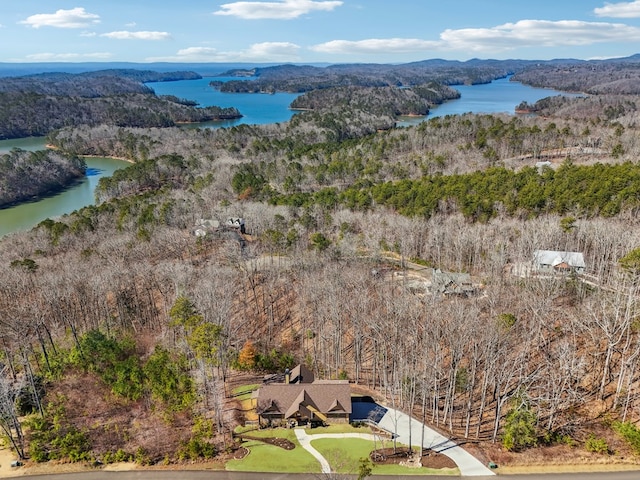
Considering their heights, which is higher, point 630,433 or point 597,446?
point 630,433

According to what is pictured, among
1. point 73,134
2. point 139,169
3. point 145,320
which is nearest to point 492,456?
point 145,320

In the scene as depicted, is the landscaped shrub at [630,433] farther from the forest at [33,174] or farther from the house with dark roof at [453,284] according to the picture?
the forest at [33,174]

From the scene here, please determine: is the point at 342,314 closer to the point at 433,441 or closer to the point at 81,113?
the point at 433,441

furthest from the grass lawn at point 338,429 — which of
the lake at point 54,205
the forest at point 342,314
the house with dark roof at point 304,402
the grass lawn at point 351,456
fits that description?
the lake at point 54,205

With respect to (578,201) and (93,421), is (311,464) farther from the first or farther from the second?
(578,201)

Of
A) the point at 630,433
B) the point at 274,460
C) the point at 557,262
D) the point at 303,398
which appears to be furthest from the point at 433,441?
the point at 557,262

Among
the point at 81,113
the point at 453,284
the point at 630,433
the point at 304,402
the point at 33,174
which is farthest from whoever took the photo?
the point at 81,113
